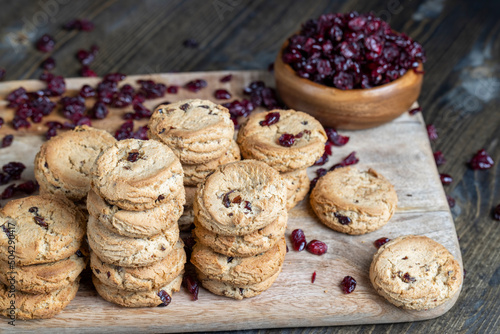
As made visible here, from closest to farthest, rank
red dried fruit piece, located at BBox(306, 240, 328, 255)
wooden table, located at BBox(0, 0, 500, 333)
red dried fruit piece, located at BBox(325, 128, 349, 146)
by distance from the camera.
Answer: red dried fruit piece, located at BBox(306, 240, 328, 255)
red dried fruit piece, located at BBox(325, 128, 349, 146)
wooden table, located at BBox(0, 0, 500, 333)

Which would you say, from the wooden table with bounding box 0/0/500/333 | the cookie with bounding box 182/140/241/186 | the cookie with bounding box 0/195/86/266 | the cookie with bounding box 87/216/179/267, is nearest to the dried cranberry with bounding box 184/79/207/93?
the wooden table with bounding box 0/0/500/333

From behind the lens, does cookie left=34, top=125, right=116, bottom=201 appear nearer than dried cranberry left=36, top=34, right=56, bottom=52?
Yes

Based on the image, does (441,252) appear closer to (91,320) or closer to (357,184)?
(357,184)

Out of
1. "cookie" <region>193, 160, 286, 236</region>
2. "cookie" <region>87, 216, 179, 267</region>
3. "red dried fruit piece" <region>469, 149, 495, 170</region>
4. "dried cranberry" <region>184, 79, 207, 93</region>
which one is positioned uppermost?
"cookie" <region>193, 160, 286, 236</region>

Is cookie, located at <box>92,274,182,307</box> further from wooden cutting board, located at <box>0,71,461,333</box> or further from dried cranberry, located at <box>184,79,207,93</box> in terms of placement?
dried cranberry, located at <box>184,79,207,93</box>

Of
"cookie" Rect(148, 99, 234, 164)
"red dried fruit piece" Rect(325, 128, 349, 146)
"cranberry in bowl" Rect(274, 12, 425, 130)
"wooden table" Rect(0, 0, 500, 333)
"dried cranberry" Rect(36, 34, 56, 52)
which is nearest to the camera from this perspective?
"cookie" Rect(148, 99, 234, 164)

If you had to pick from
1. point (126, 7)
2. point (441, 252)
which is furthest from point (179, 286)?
point (126, 7)

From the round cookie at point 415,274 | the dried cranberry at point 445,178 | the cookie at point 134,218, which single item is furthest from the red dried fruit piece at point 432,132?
the cookie at point 134,218

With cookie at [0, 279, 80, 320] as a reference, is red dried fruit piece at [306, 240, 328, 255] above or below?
below
